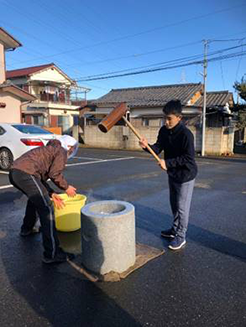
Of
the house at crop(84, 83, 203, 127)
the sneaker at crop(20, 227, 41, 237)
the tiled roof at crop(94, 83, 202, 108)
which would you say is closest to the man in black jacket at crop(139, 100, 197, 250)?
the sneaker at crop(20, 227, 41, 237)

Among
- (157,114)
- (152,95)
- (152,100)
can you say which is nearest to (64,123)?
(152,95)

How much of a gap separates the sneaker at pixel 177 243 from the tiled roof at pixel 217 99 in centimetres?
1609

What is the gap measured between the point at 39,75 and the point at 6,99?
48.9 ft

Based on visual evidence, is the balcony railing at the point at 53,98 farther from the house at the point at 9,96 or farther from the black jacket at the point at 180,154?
the black jacket at the point at 180,154

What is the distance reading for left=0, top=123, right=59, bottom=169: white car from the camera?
7648 mm

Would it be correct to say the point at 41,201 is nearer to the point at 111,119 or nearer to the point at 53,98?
the point at 111,119

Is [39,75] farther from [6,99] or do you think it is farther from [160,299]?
[160,299]

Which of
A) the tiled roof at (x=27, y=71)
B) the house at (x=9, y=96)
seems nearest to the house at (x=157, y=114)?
the house at (x=9, y=96)

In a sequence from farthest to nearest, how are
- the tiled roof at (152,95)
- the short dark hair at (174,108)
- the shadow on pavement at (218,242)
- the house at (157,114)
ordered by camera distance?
the tiled roof at (152,95), the house at (157,114), the shadow on pavement at (218,242), the short dark hair at (174,108)

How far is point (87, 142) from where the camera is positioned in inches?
858

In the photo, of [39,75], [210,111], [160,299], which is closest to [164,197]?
→ [160,299]

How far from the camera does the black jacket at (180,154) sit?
3186mm

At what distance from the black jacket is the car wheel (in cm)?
595

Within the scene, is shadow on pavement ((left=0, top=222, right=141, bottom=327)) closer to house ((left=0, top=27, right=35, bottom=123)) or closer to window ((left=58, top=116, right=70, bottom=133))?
house ((left=0, top=27, right=35, bottom=123))
